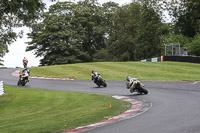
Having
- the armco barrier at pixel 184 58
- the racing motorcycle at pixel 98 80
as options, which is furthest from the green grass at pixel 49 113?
the armco barrier at pixel 184 58

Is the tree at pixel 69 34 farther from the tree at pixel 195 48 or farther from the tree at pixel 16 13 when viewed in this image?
the tree at pixel 16 13

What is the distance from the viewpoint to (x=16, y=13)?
16703 millimetres

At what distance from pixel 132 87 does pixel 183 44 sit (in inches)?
1582

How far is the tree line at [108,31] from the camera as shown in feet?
210

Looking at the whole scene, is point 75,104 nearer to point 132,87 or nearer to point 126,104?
point 126,104

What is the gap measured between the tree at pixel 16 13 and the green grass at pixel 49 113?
4.02 metres

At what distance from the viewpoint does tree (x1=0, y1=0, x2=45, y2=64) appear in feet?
48.6

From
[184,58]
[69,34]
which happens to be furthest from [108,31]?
[184,58]

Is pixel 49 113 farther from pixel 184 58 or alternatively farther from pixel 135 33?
pixel 135 33

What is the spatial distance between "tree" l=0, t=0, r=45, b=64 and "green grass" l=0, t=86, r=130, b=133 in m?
4.02

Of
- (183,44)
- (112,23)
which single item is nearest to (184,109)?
(183,44)

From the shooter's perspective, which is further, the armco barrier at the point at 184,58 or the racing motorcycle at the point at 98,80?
the armco barrier at the point at 184,58

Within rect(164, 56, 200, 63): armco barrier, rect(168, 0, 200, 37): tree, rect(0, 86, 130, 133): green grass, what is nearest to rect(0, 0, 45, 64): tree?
rect(0, 86, 130, 133): green grass

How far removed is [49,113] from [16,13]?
683 cm
